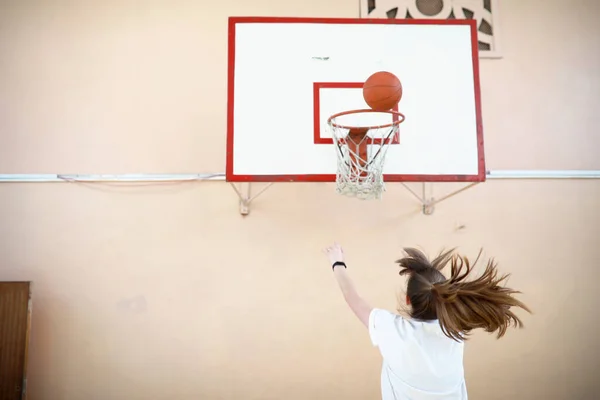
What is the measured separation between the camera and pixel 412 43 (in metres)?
3.51

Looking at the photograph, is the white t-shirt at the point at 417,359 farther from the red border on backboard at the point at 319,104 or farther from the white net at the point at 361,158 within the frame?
the red border on backboard at the point at 319,104

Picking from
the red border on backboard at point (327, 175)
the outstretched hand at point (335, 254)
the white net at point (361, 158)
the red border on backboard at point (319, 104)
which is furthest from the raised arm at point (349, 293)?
the red border on backboard at point (319, 104)

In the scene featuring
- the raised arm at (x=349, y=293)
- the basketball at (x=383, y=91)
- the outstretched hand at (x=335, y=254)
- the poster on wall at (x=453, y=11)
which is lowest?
the raised arm at (x=349, y=293)

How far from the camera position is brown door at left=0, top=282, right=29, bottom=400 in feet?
12.4

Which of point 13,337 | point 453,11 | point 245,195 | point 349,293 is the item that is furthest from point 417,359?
point 453,11

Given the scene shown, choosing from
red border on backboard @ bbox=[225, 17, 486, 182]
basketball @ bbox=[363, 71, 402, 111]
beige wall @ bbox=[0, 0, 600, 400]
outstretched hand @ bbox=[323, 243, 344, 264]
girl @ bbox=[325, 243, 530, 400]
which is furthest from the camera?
beige wall @ bbox=[0, 0, 600, 400]

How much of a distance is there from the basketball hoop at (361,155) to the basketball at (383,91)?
14 centimetres

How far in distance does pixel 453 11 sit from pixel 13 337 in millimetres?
4856

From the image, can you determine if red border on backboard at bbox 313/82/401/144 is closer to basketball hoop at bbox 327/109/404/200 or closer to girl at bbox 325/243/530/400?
basketball hoop at bbox 327/109/404/200

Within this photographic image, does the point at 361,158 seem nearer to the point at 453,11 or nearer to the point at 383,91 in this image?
the point at 383,91

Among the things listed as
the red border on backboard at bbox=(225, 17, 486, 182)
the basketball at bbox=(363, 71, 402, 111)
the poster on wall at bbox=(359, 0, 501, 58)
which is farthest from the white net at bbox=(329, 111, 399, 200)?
the poster on wall at bbox=(359, 0, 501, 58)

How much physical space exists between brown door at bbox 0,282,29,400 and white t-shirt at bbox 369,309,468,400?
127 inches

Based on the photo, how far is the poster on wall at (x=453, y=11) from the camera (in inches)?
179

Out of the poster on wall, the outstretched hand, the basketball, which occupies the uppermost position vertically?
the poster on wall
